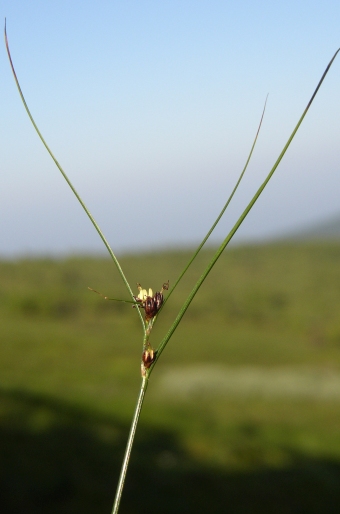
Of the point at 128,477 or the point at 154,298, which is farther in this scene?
the point at 128,477

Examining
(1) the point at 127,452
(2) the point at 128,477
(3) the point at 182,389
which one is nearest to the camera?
(1) the point at 127,452

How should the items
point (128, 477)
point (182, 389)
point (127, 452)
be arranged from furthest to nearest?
1. point (182, 389)
2. point (128, 477)
3. point (127, 452)

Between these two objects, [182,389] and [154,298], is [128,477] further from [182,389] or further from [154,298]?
[154,298]

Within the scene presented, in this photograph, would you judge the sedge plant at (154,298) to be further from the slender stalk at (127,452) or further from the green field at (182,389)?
the green field at (182,389)

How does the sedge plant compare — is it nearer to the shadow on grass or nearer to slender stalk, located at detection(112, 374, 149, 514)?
slender stalk, located at detection(112, 374, 149, 514)

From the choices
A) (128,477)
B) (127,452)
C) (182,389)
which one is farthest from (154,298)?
(182,389)

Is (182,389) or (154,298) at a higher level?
(182,389)

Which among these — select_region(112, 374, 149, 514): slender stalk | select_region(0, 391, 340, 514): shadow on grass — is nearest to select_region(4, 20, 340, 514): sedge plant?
select_region(112, 374, 149, 514): slender stalk
